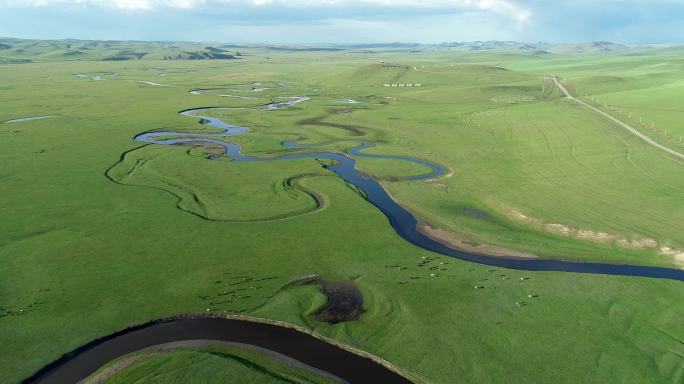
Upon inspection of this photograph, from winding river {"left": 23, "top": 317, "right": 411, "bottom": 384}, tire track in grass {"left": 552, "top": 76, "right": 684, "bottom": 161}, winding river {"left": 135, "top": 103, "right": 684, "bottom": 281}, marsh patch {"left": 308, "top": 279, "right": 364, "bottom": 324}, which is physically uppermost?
tire track in grass {"left": 552, "top": 76, "right": 684, "bottom": 161}

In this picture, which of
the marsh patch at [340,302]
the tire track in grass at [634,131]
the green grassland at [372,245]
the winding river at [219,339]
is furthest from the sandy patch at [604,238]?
the tire track in grass at [634,131]

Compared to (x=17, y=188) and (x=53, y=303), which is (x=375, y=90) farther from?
(x=53, y=303)

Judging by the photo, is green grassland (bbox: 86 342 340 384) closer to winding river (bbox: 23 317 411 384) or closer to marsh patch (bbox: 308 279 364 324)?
winding river (bbox: 23 317 411 384)

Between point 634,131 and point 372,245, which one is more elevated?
point 634,131

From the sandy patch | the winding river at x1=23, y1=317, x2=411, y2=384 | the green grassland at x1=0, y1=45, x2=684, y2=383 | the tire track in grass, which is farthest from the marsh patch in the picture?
the tire track in grass

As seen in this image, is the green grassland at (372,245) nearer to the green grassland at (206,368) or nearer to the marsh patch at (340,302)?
the green grassland at (206,368)

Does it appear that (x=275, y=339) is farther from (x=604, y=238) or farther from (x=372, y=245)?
(x=604, y=238)

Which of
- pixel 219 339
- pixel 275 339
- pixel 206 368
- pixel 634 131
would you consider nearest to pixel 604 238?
pixel 275 339
